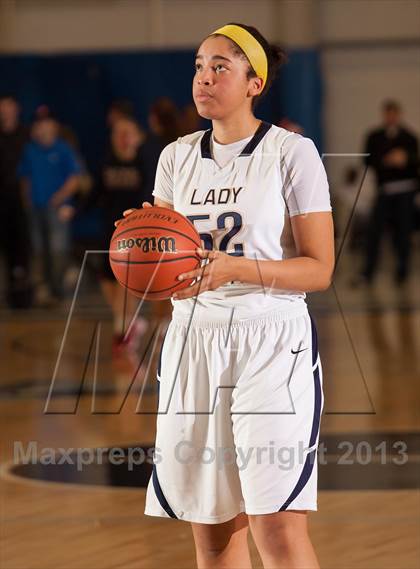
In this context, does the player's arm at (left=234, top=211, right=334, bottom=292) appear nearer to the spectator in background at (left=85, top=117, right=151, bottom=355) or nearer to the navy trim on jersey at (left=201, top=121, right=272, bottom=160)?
the navy trim on jersey at (left=201, top=121, right=272, bottom=160)

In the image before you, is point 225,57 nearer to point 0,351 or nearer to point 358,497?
point 358,497

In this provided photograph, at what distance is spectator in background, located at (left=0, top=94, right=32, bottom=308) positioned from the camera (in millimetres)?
12289

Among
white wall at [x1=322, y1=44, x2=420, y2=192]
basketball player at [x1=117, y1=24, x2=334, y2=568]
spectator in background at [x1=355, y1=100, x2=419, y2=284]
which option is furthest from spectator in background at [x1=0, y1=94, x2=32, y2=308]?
basketball player at [x1=117, y1=24, x2=334, y2=568]

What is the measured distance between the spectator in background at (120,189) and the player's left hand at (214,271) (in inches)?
236

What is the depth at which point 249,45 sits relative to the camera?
121 inches

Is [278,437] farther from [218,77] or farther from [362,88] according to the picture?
[362,88]

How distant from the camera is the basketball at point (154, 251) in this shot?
2967 mm

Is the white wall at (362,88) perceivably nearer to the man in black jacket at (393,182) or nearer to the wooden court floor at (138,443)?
the man in black jacket at (393,182)

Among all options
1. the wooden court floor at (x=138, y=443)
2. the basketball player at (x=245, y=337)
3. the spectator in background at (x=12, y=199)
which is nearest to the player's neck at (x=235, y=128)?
the basketball player at (x=245, y=337)

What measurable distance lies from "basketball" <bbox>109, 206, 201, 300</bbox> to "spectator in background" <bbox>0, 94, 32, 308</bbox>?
9160 millimetres

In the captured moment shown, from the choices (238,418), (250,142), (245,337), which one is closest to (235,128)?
(250,142)

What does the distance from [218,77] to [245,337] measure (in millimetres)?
632

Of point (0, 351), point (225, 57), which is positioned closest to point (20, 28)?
point (0, 351)

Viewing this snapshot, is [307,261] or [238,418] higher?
[307,261]
